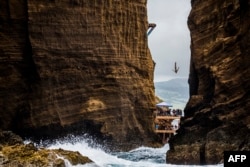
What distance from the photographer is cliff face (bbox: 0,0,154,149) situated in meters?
37.7

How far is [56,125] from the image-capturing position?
38281mm

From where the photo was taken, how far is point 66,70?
3888cm

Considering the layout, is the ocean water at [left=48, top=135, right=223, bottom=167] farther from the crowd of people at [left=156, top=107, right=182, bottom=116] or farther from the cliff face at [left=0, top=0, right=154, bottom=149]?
the crowd of people at [left=156, top=107, right=182, bottom=116]

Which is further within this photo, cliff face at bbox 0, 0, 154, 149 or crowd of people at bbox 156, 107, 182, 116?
crowd of people at bbox 156, 107, 182, 116

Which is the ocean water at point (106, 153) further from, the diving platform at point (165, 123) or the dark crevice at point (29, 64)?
the diving platform at point (165, 123)

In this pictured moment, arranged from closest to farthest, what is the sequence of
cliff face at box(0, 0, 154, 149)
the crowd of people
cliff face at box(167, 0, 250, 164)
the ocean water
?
cliff face at box(167, 0, 250, 164) < the ocean water < cliff face at box(0, 0, 154, 149) < the crowd of people

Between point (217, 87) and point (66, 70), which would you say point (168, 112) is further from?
point (217, 87)

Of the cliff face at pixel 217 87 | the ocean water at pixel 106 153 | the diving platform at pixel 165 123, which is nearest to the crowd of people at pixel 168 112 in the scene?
the diving platform at pixel 165 123

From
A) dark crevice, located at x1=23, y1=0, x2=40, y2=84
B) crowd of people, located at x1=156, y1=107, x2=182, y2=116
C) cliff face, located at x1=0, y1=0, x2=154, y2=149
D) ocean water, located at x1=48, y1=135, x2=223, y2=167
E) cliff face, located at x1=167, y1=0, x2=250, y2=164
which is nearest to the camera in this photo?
cliff face, located at x1=167, y1=0, x2=250, y2=164

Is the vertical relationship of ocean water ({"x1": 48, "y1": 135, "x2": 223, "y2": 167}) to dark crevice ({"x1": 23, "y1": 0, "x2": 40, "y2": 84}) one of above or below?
below

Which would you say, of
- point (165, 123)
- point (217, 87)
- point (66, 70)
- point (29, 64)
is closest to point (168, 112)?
point (165, 123)

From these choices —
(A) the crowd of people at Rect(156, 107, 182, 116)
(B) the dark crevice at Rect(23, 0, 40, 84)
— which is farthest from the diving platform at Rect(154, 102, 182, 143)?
(B) the dark crevice at Rect(23, 0, 40, 84)

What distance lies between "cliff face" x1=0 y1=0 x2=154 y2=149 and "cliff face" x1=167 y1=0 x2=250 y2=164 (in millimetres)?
9746

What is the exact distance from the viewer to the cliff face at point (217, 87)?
27.4 m
